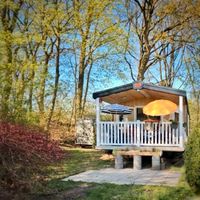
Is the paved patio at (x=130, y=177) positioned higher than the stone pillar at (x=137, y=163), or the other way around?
the stone pillar at (x=137, y=163)

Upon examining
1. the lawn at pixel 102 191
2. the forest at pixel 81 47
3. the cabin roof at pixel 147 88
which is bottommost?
the lawn at pixel 102 191

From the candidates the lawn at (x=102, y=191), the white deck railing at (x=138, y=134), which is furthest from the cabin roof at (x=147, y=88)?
the lawn at (x=102, y=191)

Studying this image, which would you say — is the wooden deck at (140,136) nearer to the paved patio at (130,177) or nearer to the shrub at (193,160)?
the paved patio at (130,177)

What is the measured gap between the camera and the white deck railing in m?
13.2

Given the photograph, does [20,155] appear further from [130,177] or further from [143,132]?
[143,132]

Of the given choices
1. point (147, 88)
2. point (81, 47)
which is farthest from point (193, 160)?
point (81, 47)

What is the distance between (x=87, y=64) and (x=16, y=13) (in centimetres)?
571

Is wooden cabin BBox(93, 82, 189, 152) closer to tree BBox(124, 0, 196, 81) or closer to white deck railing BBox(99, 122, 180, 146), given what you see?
white deck railing BBox(99, 122, 180, 146)

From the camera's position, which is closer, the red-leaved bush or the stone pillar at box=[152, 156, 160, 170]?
the red-leaved bush

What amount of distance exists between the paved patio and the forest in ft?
19.9

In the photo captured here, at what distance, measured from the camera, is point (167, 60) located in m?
29.3

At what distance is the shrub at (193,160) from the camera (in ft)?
27.0

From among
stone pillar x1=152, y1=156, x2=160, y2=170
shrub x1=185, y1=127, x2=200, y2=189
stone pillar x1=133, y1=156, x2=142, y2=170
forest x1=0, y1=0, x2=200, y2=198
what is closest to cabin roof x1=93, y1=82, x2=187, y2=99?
stone pillar x1=152, y1=156, x2=160, y2=170

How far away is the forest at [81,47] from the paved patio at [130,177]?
19.9 ft
